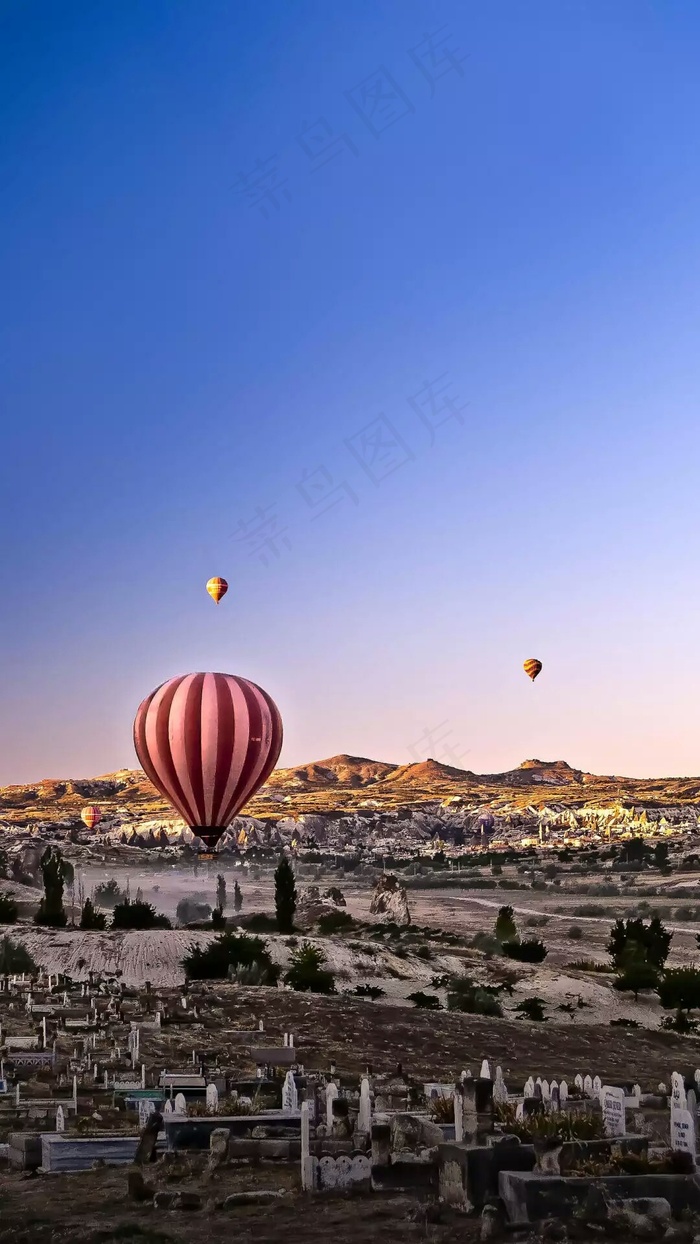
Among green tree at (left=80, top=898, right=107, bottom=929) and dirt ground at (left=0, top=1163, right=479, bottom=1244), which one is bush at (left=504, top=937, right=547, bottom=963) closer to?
green tree at (left=80, top=898, right=107, bottom=929)

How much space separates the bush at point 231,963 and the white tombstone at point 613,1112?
24242 millimetres

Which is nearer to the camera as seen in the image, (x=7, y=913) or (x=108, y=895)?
(x=7, y=913)

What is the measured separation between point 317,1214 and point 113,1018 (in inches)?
773

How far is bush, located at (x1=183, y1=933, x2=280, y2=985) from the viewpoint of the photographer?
134 feet

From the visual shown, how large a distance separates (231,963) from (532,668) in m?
36.0

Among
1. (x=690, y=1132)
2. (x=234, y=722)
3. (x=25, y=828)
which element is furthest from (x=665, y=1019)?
(x=25, y=828)

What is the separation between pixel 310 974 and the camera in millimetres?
40406

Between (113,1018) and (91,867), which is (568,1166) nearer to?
(113,1018)

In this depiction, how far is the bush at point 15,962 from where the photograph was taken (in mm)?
40969

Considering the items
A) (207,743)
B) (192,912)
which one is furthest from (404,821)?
(207,743)

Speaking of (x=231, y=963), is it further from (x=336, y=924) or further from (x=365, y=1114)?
(x=365, y=1114)

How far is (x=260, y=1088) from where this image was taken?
21781 millimetres

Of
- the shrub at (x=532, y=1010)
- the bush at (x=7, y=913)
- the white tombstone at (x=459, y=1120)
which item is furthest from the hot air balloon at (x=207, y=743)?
the white tombstone at (x=459, y=1120)

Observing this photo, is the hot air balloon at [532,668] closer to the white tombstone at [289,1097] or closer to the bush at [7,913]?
the bush at [7,913]
